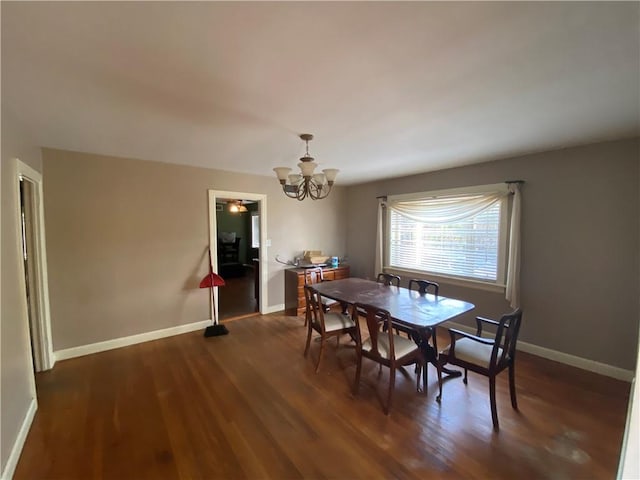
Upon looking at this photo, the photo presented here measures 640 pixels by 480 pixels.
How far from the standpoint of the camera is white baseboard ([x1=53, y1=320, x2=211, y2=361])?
312 centimetres

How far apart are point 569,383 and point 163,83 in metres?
4.13

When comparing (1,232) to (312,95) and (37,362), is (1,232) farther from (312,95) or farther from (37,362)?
(312,95)

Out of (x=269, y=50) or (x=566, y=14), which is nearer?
(x=566, y=14)

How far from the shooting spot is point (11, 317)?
6.06ft

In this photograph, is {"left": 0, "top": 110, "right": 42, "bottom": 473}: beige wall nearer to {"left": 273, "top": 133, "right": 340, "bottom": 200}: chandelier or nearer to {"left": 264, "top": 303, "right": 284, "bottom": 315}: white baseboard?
{"left": 273, "top": 133, "right": 340, "bottom": 200}: chandelier

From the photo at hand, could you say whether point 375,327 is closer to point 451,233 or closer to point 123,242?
point 451,233

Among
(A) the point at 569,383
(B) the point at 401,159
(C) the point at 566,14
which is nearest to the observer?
(C) the point at 566,14

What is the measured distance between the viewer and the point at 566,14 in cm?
111

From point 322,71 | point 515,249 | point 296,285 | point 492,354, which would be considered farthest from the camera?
point 296,285

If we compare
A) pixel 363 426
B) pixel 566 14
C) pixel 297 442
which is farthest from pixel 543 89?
pixel 297 442

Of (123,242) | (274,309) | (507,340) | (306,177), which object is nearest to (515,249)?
(507,340)

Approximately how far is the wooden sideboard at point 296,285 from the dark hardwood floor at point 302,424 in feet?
5.02

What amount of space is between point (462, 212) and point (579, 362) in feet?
6.74

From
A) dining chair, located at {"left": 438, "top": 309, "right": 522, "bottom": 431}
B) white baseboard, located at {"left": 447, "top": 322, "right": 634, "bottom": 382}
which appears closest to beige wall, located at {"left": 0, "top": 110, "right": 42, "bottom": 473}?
dining chair, located at {"left": 438, "top": 309, "right": 522, "bottom": 431}
